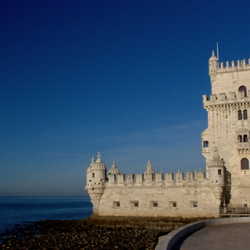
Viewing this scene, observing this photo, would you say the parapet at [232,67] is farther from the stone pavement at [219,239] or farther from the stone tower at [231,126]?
the stone pavement at [219,239]

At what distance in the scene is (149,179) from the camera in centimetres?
4256

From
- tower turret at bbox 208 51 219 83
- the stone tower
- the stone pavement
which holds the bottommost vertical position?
the stone pavement

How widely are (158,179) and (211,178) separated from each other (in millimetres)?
6179

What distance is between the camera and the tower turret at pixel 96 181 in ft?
146

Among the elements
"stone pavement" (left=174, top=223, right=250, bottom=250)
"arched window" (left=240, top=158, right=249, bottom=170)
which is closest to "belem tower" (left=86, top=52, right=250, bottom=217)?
"arched window" (left=240, top=158, right=249, bottom=170)

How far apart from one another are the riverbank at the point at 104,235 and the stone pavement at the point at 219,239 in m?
8.41

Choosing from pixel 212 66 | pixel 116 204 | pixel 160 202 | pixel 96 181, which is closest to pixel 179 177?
pixel 160 202

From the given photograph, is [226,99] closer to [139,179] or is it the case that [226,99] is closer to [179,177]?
[179,177]

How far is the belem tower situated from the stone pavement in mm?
16064

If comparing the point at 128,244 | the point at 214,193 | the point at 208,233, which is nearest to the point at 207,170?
the point at 214,193

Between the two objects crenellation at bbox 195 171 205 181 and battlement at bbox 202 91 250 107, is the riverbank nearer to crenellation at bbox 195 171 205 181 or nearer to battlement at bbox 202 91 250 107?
crenellation at bbox 195 171 205 181

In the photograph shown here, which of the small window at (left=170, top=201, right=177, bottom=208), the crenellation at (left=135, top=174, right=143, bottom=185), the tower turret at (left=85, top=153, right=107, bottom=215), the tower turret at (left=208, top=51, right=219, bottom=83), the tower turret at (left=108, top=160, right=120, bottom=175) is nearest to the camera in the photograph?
the small window at (left=170, top=201, right=177, bottom=208)

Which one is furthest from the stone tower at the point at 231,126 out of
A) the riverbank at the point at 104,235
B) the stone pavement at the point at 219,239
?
the stone pavement at the point at 219,239

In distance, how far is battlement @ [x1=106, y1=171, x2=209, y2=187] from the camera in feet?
132
